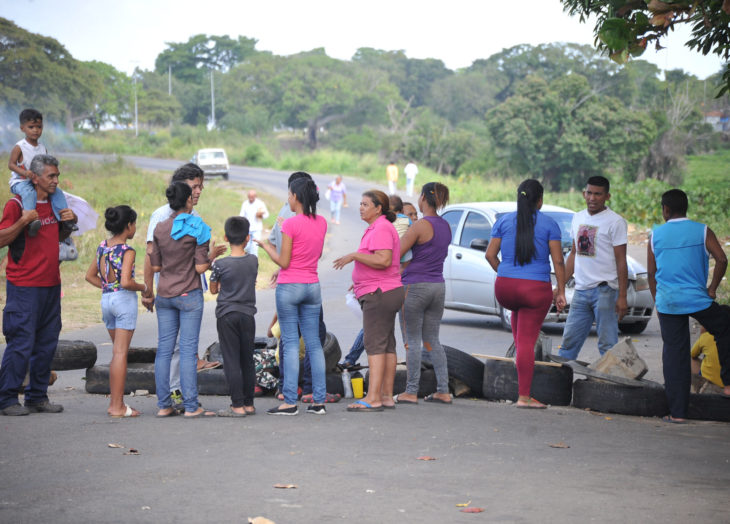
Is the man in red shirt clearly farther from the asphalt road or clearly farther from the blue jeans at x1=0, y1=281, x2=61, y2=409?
the asphalt road

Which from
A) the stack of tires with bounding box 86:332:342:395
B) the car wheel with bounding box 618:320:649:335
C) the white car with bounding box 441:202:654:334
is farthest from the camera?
the car wheel with bounding box 618:320:649:335

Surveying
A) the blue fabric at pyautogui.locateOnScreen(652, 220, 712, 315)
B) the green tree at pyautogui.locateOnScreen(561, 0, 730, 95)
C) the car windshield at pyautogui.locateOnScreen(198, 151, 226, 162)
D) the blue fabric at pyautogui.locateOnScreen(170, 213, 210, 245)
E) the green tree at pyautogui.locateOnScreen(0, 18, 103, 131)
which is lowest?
the blue fabric at pyautogui.locateOnScreen(652, 220, 712, 315)

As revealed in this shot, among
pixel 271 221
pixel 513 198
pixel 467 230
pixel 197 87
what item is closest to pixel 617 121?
pixel 513 198

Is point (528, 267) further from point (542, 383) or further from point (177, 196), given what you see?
point (177, 196)

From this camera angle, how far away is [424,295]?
814cm

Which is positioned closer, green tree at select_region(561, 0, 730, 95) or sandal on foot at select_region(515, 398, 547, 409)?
green tree at select_region(561, 0, 730, 95)

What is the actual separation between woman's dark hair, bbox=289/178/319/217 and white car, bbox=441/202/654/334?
18.6 feet

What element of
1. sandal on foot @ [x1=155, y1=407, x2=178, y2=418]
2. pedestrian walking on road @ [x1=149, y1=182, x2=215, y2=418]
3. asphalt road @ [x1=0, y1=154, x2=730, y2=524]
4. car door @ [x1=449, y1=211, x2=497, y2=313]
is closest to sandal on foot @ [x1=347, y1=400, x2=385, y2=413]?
asphalt road @ [x1=0, y1=154, x2=730, y2=524]

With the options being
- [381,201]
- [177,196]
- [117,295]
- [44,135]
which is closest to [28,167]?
[117,295]

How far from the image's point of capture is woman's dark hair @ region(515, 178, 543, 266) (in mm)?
7797

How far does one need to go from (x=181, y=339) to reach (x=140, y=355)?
6.23ft

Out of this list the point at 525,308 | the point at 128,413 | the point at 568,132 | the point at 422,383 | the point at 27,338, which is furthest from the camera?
the point at 568,132

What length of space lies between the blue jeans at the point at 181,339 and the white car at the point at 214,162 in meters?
44.9

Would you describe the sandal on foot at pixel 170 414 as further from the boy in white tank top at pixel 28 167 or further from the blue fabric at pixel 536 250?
the blue fabric at pixel 536 250
